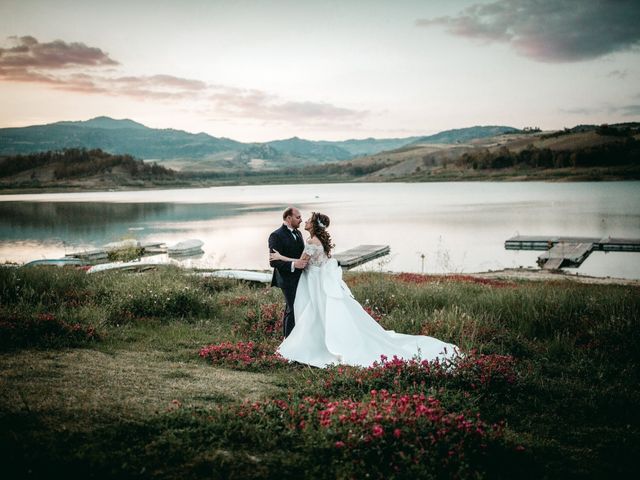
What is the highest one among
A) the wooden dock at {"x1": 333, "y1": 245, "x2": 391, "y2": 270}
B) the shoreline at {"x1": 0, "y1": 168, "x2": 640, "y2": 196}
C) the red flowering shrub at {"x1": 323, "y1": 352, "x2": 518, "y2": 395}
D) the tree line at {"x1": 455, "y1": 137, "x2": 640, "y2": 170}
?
the tree line at {"x1": 455, "y1": 137, "x2": 640, "y2": 170}

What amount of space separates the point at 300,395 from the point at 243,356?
2237mm

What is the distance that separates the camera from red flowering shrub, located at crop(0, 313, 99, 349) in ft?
29.2

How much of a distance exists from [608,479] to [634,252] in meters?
38.9

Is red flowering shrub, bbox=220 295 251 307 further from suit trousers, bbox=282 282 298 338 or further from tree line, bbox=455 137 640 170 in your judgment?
tree line, bbox=455 137 640 170

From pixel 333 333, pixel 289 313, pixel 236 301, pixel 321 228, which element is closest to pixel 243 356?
pixel 289 313

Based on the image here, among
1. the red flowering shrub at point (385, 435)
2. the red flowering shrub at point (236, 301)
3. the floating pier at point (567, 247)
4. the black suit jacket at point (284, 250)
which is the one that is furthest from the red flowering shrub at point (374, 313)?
the floating pier at point (567, 247)

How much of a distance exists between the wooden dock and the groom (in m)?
21.5

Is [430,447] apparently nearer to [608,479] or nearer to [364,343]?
[608,479]

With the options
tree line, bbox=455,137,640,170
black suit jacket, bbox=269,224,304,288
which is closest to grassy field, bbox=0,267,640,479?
black suit jacket, bbox=269,224,304,288

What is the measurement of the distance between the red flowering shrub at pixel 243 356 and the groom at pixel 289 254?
0.89 metres

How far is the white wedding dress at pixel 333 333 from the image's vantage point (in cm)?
912

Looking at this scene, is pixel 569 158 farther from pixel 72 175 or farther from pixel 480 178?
pixel 72 175

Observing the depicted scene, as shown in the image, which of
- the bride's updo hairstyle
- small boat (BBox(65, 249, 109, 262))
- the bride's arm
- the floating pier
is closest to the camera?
the bride's updo hairstyle

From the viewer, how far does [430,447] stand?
198 inches
